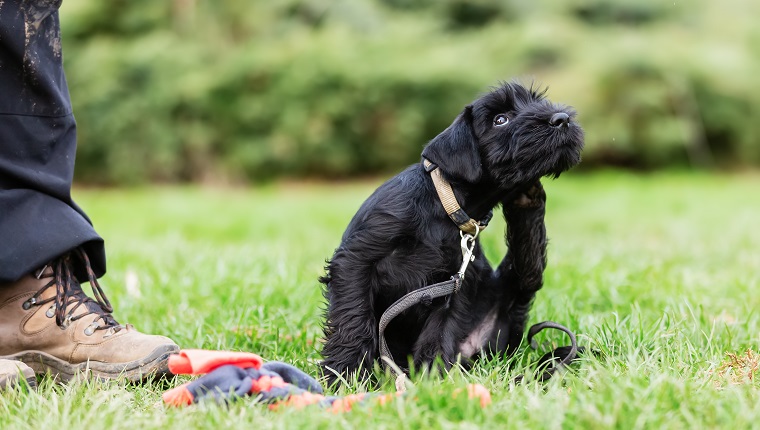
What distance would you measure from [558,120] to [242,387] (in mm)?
1259

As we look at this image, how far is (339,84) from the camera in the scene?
11.1 m

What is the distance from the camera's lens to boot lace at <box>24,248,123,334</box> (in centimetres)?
257

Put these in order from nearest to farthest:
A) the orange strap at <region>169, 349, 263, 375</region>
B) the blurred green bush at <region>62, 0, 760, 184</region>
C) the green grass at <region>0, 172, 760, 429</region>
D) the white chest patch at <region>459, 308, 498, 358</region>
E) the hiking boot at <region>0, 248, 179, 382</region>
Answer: the green grass at <region>0, 172, 760, 429</region> → the orange strap at <region>169, 349, 263, 375</region> → the hiking boot at <region>0, 248, 179, 382</region> → the white chest patch at <region>459, 308, 498, 358</region> → the blurred green bush at <region>62, 0, 760, 184</region>

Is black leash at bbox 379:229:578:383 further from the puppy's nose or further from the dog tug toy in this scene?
the puppy's nose

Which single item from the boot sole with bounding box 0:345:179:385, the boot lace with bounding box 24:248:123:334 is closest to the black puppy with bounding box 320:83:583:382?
the boot sole with bounding box 0:345:179:385

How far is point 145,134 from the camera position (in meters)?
11.2

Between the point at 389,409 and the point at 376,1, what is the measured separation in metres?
11.9

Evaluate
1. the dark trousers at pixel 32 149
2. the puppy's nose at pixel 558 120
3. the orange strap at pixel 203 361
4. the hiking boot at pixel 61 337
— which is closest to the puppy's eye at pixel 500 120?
the puppy's nose at pixel 558 120

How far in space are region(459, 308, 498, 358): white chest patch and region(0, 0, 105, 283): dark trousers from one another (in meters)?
1.31

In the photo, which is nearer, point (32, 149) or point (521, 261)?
point (32, 149)

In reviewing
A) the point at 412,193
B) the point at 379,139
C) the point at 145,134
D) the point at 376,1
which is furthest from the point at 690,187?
the point at 412,193

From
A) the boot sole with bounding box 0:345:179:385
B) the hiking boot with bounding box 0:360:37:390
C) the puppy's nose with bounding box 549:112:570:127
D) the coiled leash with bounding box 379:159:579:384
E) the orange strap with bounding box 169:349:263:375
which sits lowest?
the boot sole with bounding box 0:345:179:385

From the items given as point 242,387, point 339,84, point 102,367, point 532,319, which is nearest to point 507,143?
point 532,319

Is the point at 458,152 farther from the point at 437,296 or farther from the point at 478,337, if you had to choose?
the point at 478,337
